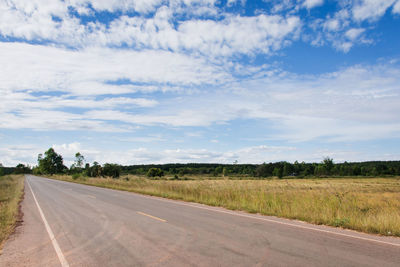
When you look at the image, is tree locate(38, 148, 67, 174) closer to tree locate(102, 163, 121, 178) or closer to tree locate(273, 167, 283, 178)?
tree locate(102, 163, 121, 178)

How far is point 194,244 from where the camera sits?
6848mm

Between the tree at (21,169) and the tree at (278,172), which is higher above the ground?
the tree at (21,169)

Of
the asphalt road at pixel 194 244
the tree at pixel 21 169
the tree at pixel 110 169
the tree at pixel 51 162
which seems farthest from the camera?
the tree at pixel 21 169

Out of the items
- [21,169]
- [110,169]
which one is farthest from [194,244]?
[21,169]

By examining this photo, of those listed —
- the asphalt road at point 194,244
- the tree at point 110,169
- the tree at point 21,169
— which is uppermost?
the tree at point 21,169

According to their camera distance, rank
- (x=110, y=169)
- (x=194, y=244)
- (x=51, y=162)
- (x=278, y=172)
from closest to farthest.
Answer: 1. (x=194, y=244)
2. (x=110, y=169)
3. (x=51, y=162)
4. (x=278, y=172)

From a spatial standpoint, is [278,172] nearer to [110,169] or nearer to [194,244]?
[110,169]

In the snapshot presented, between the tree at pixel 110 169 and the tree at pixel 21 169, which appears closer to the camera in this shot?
the tree at pixel 110 169

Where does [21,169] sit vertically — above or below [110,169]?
above

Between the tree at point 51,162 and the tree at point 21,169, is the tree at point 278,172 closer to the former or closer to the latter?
the tree at point 51,162

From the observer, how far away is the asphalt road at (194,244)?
5.61 metres

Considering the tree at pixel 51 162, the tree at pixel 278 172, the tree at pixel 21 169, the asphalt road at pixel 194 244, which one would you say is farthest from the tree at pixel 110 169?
the tree at pixel 21 169

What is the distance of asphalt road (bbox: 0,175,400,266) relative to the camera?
561 centimetres

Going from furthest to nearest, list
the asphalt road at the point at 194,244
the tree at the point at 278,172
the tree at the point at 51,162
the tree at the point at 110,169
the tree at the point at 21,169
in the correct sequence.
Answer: the tree at the point at 21,169 → the tree at the point at 278,172 → the tree at the point at 51,162 → the tree at the point at 110,169 → the asphalt road at the point at 194,244
